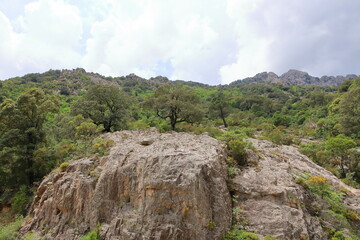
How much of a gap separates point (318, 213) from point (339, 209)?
4.37ft

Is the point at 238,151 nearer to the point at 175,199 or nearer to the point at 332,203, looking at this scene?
the point at 332,203

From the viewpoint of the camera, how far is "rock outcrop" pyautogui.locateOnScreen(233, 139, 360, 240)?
9.56m

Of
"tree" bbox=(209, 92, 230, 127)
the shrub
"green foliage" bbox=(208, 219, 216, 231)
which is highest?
"tree" bbox=(209, 92, 230, 127)

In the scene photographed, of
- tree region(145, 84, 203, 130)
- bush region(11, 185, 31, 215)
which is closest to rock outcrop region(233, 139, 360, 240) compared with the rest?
tree region(145, 84, 203, 130)

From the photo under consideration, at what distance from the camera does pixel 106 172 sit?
40.0 ft

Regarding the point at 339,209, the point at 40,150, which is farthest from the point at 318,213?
the point at 40,150

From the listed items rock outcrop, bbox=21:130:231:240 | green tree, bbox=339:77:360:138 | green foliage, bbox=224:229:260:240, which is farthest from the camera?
green tree, bbox=339:77:360:138

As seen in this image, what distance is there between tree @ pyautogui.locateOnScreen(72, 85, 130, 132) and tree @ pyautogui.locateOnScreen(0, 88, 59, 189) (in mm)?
6197

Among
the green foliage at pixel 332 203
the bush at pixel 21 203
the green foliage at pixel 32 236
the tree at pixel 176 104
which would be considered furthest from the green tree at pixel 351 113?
the bush at pixel 21 203

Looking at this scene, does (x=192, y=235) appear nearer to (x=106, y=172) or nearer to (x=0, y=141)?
(x=106, y=172)

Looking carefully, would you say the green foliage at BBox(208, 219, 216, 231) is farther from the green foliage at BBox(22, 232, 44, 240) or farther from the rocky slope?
the green foliage at BBox(22, 232, 44, 240)

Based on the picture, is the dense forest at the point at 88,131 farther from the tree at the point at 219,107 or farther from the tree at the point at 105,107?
the tree at the point at 219,107

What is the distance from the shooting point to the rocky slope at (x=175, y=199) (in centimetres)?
939

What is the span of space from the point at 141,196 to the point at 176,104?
1386 centimetres
